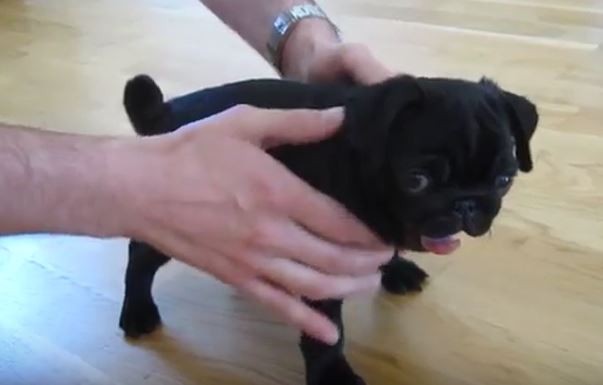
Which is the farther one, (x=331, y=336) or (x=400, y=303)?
(x=400, y=303)

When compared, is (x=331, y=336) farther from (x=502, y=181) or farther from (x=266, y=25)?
(x=266, y=25)

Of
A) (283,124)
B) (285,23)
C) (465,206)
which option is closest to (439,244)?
(465,206)

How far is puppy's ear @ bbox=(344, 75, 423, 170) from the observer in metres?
0.81

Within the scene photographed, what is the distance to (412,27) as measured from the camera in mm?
2045

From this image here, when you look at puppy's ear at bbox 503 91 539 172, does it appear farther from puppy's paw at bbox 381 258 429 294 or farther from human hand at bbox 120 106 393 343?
puppy's paw at bbox 381 258 429 294

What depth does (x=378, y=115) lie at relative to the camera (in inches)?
32.2

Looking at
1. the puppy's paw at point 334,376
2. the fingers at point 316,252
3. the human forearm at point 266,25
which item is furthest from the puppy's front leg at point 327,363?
the human forearm at point 266,25

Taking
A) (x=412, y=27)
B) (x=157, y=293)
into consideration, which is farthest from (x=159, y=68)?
(x=157, y=293)

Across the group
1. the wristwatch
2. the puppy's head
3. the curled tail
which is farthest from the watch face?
the puppy's head

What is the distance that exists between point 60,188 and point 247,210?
0.49 feet

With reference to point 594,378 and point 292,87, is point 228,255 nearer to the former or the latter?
point 292,87

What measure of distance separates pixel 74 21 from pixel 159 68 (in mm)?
425

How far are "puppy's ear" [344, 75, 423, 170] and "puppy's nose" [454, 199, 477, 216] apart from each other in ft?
0.24

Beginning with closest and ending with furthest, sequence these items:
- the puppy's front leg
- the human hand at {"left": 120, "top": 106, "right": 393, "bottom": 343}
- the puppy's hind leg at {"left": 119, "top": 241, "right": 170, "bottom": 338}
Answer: the human hand at {"left": 120, "top": 106, "right": 393, "bottom": 343}, the puppy's front leg, the puppy's hind leg at {"left": 119, "top": 241, "right": 170, "bottom": 338}
